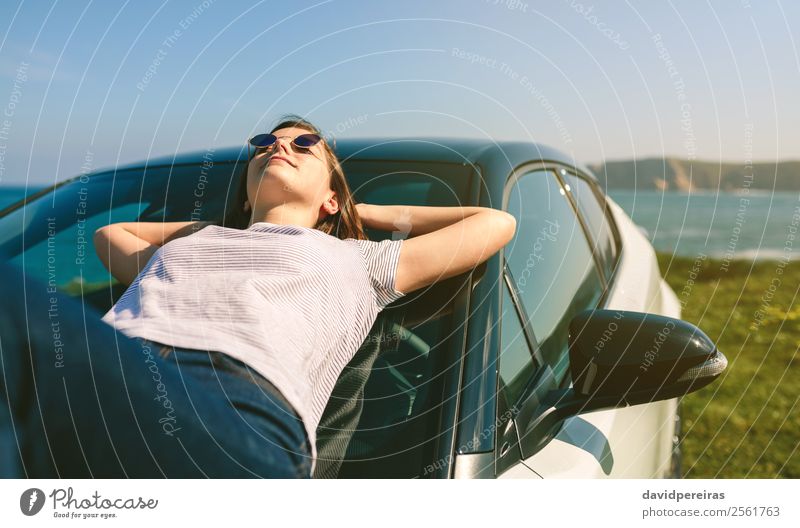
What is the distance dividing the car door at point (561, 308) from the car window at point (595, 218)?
14 mm

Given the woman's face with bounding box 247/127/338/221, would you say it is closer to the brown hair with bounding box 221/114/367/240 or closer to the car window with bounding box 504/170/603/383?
the brown hair with bounding box 221/114/367/240

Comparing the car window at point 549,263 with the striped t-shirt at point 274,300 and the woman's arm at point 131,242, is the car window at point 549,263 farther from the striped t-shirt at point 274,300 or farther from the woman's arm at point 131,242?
the woman's arm at point 131,242

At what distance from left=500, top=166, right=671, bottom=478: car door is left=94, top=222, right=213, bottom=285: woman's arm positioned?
1.02 m

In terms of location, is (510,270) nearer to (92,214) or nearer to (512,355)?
(512,355)

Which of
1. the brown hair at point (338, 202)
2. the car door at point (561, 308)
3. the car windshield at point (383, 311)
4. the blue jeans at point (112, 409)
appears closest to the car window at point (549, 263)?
the car door at point (561, 308)

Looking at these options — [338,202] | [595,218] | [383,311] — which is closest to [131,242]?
[338,202]

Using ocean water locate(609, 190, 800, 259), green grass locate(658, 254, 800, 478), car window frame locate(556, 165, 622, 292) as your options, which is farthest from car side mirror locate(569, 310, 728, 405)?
car window frame locate(556, 165, 622, 292)

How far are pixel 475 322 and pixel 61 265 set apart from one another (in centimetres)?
132

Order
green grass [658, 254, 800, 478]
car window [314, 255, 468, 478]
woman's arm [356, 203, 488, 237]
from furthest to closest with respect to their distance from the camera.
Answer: green grass [658, 254, 800, 478], woman's arm [356, 203, 488, 237], car window [314, 255, 468, 478]

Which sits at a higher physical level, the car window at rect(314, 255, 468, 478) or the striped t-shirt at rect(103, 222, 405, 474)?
the striped t-shirt at rect(103, 222, 405, 474)

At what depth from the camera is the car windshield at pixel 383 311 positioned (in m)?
1.59

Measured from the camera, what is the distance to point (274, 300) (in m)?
1.76

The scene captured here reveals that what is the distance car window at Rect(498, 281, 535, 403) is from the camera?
1742 mm

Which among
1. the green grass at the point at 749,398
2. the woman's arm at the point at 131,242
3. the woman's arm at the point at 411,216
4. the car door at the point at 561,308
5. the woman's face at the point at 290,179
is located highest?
the woman's face at the point at 290,179
